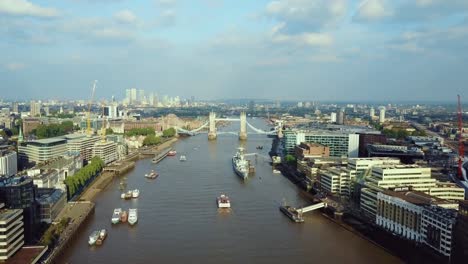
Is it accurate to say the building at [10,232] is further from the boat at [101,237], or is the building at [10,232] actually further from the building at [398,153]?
the building at [398,153]

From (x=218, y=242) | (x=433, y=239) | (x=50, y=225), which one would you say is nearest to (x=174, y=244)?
(x=218, y=242)

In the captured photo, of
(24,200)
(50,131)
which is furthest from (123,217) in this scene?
(50,131)

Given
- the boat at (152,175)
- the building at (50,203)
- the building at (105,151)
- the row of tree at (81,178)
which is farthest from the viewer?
the building at (105,151)

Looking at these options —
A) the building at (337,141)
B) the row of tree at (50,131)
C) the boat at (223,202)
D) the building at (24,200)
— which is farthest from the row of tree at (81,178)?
the row of tree at (50,131)

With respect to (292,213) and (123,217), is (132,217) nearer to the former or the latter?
(123,217)

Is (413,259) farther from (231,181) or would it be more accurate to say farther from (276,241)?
(231,181)

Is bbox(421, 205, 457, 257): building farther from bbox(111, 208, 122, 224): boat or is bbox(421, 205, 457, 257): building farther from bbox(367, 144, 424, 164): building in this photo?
bbox(367, 144, 424, 164): building
